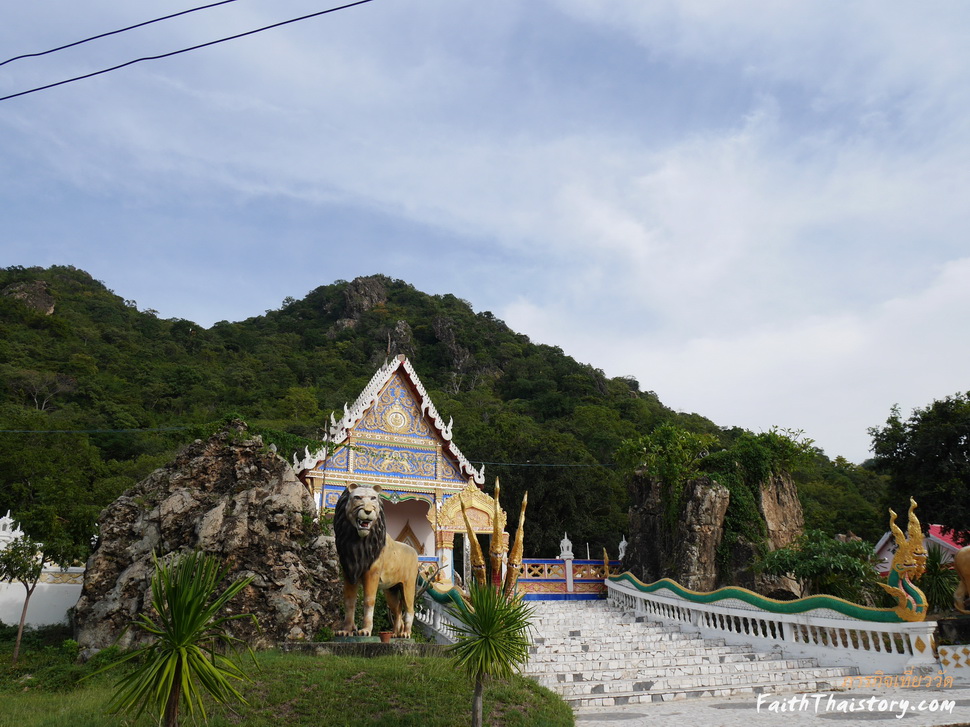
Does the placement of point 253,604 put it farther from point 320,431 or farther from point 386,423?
point 320,431

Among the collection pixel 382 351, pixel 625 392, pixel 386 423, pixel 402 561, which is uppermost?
pixel 382 351

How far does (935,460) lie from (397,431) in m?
15.0

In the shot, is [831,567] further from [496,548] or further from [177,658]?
[177,658]

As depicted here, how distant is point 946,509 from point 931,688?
10.2 m

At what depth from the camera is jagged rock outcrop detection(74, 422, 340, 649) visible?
486 inches

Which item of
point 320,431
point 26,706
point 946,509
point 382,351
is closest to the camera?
point 26,706

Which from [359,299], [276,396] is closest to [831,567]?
[276,396]

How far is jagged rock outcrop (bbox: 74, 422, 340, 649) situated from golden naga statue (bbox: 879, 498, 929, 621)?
959cm

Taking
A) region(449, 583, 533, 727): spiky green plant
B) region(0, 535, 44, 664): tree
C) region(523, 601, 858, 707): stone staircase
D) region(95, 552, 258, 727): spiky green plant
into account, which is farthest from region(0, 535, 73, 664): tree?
region(449, 583, 533, 727): spiky green plant

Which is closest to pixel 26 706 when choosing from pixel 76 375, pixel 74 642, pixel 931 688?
pixel 74 642

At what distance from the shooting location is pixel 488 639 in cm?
711

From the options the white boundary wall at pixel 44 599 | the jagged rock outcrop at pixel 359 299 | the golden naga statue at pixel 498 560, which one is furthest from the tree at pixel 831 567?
the jagged rock outcrop at pixel 359 299

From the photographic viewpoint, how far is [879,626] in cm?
1098

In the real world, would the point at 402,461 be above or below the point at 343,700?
above
